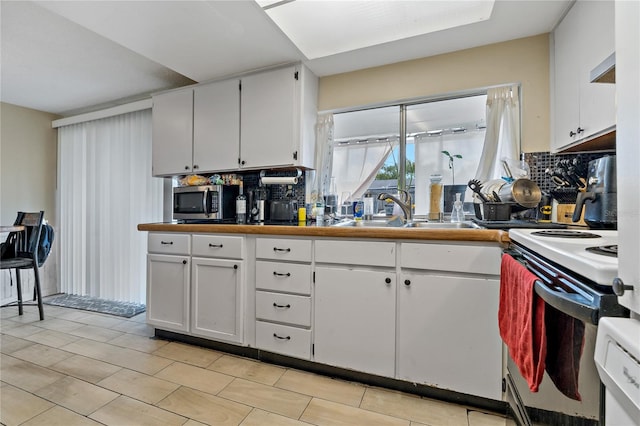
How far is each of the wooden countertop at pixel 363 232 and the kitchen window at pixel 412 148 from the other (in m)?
0.81

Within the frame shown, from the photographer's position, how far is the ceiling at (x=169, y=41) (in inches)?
65.2

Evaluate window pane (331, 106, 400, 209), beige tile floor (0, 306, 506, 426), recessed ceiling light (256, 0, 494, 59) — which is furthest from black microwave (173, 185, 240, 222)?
recessed ceiling light (256, 0, 494, 59)

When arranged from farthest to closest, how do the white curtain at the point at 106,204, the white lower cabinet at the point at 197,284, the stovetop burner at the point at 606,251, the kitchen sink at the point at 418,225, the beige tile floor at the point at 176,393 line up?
the white curtain at the point at 106,204
the white lower cabinet at the point at 197,284
the kitchen sink at the point at 418,225
the beige tile floor at the point at 176,393
the stovetop burner at the point at 606,251

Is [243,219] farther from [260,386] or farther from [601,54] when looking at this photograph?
[601,54]

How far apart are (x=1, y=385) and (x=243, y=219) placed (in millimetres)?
1721

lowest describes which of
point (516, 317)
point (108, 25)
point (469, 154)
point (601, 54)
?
point (516, 317)

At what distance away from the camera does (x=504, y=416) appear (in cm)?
139

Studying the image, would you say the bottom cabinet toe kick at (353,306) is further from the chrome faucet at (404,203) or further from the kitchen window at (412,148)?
the kitchen window at (412,148)

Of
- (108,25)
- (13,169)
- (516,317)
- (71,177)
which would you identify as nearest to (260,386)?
(516,317)

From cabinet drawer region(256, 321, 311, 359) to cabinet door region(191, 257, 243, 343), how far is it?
0.17 meters

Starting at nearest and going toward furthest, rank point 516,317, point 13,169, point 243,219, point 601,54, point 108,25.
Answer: point 516,317
point 601,54
point 108,25
point 243,219
point 13,169

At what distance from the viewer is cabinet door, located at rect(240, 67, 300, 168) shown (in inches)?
87.8

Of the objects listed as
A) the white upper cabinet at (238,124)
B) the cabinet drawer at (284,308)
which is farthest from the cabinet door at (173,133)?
the cabinet drawer at (284,308)

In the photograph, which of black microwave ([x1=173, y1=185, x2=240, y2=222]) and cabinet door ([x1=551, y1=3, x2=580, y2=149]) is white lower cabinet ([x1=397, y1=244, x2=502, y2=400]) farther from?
black microwave ([x1=173, y1=185, x2=240, y2=222])
